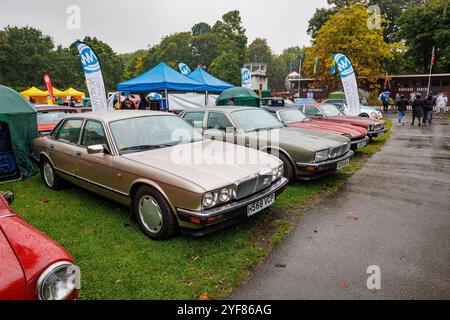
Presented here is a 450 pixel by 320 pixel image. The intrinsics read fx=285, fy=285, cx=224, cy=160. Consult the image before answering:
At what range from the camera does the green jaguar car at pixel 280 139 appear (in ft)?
17.0

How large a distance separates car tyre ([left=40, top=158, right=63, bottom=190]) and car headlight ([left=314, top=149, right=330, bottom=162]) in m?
4.73

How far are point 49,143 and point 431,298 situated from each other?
5871mm

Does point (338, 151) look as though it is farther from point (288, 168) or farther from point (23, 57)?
point (23, 57)

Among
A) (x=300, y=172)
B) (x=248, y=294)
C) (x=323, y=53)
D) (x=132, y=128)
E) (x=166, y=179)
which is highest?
(x=323, y=53)

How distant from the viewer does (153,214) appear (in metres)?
3.49

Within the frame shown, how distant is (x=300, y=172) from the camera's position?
5.22 meters

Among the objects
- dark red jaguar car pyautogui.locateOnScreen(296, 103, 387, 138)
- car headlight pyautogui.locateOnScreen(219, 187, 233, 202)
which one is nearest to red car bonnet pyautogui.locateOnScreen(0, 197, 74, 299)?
car headlight pyautogui.locateOnScreen(219, 187, 233, 202)

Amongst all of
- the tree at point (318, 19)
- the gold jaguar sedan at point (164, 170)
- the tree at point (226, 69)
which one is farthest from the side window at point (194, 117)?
the tree at point (226, 69)

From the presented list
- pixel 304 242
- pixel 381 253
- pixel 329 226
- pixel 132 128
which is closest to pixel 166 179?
pixel 132 128

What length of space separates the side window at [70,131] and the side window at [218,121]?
2.54 metres

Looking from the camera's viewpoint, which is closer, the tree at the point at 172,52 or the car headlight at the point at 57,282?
the car headlight at the point at 57,282

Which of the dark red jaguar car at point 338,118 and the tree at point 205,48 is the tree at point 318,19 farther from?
the dark red jaguar car at point 338,118
